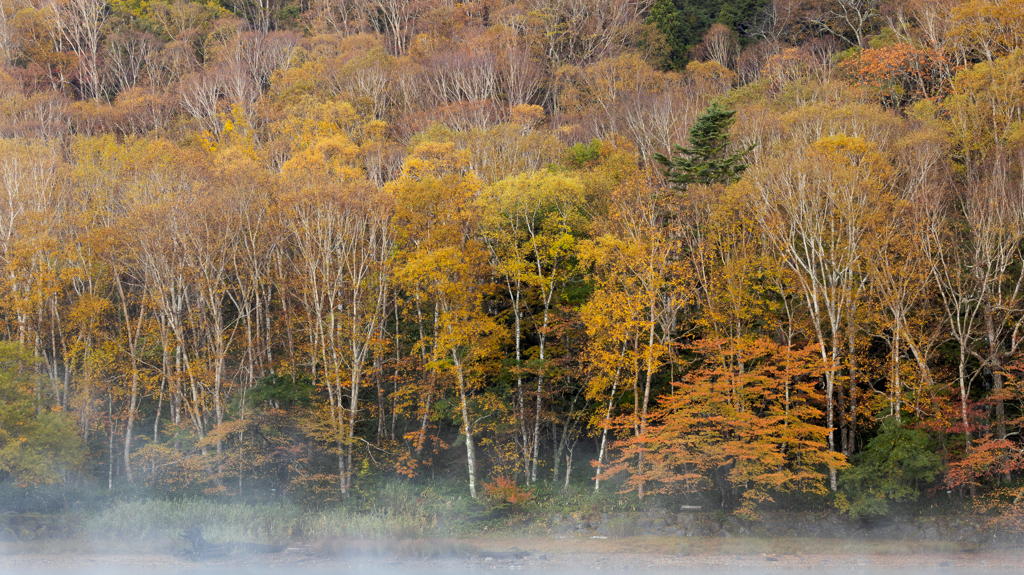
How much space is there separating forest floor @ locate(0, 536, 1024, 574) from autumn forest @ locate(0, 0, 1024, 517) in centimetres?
193

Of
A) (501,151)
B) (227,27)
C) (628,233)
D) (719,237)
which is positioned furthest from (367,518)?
(227,27)

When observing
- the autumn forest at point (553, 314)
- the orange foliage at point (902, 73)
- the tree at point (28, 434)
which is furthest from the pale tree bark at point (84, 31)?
the orange foliage at point (902, 73)

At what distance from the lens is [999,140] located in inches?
1184

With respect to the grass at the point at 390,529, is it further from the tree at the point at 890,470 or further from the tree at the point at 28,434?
the tree at the point at 28,434

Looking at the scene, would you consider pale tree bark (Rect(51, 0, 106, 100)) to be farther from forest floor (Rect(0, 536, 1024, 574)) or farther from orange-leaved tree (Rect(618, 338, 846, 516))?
orange-leaved tree (Rect(618, 338, 846, 516))

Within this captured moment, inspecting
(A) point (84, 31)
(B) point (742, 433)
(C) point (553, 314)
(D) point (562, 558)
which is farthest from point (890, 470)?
(A) point (84, 31)

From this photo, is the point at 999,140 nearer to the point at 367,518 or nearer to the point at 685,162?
the point at 685,162

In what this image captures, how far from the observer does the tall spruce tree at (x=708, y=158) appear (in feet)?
109

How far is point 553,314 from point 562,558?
33.9ft

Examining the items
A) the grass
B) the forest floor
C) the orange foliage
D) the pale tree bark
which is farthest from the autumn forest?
the pale tree bark

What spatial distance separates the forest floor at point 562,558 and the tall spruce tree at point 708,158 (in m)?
16.1

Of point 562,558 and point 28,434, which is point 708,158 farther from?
point 28,434

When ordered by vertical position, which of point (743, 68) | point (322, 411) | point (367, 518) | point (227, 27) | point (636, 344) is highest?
point (227, 27)

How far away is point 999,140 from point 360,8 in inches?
2564
